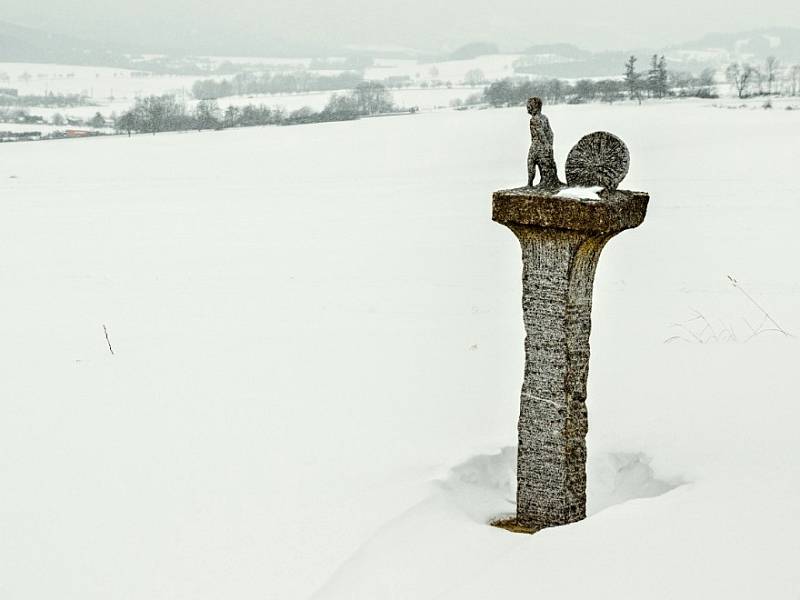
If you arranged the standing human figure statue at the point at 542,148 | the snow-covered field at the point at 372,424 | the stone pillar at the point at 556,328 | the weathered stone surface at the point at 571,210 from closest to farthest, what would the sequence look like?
1. the snow-covered field at the point at 372,424
2. the weathered stone surface at the point at 571,210
3. the stone pillar at the point at 556,328
4. the standing human figure statue at the point at 542,148

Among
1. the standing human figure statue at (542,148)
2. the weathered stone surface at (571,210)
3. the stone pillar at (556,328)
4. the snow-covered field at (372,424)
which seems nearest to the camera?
the snow-covered field at (372,424)

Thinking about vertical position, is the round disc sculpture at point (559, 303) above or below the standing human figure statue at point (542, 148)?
below

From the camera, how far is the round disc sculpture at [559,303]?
4.34m

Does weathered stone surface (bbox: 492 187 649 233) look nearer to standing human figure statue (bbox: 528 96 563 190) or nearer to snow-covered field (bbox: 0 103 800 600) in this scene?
standing human figure statue (bbox: 528 96 563 190)

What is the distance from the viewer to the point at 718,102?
52562 millimetres

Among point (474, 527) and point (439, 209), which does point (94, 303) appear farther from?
point (439, 209)

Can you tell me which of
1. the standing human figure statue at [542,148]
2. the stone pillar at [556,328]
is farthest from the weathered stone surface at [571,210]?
the standing human figure statue at [542,148]

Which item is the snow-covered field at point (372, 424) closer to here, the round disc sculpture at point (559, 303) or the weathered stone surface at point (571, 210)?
the round disc sculpture at point (559, 303)

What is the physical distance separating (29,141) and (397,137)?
2316 cm

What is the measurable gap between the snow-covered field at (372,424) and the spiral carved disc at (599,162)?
1.62 meters

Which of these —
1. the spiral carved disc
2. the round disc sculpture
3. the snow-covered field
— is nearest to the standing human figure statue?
the round disc sculpture

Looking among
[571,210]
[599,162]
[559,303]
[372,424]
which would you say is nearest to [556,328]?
[559,303]

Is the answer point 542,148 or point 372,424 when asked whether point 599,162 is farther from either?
point 372,424

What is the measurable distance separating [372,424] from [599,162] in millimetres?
2837
